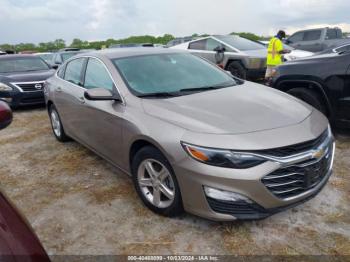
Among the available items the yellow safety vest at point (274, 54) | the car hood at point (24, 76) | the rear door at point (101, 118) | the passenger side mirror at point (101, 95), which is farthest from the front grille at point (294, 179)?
the car hood at point (24, 76)

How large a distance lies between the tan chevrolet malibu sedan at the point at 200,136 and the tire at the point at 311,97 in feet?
4.82

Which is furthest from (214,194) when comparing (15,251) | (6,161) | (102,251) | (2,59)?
(2,59)

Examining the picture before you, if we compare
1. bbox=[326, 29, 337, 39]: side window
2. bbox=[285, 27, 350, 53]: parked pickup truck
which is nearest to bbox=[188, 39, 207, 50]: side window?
bbox=[285, 27, 350, 53]: parked pickup truck

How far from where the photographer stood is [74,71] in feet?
15.5

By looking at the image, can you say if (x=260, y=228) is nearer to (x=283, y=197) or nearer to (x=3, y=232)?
(x=283, y=197)

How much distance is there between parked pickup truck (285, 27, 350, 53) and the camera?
14148 millimetres

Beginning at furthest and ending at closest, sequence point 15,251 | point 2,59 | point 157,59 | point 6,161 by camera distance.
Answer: point 2,59, point 6,161, point 157,59, point 15,251

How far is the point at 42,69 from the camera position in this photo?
932 cm

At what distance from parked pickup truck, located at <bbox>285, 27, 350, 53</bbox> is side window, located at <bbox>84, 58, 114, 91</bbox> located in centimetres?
1236

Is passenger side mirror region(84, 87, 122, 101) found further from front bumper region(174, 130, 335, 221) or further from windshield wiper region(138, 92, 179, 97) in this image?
front bumper region(174, 130, 335, 221)

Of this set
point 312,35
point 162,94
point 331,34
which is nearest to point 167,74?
point 162,94

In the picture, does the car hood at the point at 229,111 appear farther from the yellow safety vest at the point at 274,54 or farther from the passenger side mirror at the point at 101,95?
the yellow safety vest at the point at 274,54

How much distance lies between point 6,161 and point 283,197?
4.03 metres

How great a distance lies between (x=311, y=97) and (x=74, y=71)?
11.5ft
